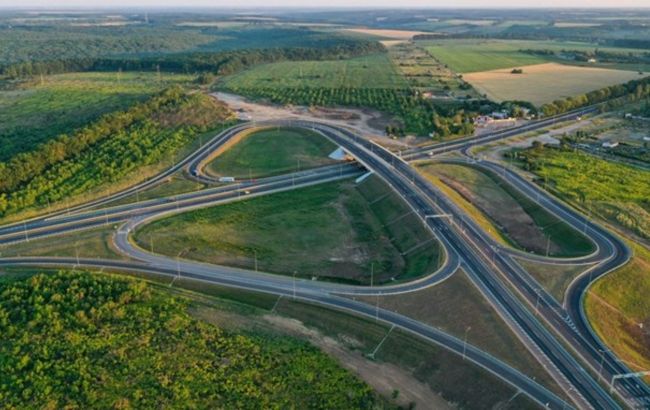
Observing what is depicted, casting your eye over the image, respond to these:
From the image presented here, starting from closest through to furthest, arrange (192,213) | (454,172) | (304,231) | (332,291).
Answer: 1. (332,291)
2. (304,231)
3. (192,213)
4. (454,172)

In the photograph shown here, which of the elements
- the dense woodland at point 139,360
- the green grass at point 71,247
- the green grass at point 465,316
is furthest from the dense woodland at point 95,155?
the green grass at point 465,316

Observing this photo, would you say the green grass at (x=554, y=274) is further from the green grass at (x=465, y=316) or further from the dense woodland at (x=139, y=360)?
the dense woodland at (x=139, y=360)

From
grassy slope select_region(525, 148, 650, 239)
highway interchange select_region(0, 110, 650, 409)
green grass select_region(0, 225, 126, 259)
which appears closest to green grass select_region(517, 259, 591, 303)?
highway interchange select_region(0, 110, 650, 409)

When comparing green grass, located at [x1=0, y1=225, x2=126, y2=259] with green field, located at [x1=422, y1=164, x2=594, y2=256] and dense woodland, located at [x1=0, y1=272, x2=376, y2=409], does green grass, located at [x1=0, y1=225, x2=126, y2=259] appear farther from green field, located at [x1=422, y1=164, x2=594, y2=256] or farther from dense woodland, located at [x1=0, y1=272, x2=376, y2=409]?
green field, located at [x1=422, y1=164, x2=594, y2=256]

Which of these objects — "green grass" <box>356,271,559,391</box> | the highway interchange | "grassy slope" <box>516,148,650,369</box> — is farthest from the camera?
"grassy slope" <box>516,148,650,369</box>

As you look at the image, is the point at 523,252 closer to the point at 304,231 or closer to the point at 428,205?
the point at 428,205

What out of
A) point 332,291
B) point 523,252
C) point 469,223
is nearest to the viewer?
point 332,291

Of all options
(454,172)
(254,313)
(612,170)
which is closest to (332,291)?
(254,313)

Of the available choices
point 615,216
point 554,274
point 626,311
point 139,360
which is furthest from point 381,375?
point 615,216
